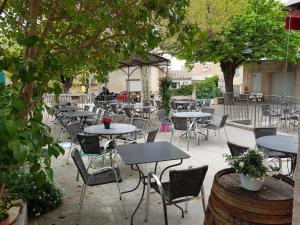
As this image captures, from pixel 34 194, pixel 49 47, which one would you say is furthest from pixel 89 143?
pixel 49 47

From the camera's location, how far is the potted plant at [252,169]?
2.16 meters

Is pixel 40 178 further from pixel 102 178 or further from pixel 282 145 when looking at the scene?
pixel 282 145

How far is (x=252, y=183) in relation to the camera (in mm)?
2168

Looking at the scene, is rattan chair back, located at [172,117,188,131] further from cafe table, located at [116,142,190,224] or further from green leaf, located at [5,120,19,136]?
green leaf, located at [5,120,19,136]

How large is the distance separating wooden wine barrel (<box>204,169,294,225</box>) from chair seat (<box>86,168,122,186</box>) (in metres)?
1.39

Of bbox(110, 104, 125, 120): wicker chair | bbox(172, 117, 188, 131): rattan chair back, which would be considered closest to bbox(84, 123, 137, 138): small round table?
bbox(172, 117, 188, 131): rattan chair back

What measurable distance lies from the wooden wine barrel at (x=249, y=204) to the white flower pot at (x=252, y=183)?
0.03 metres

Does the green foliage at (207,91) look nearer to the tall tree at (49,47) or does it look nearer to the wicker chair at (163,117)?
the wicker chair at (163,117)

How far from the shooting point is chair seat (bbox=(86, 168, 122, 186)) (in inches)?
130

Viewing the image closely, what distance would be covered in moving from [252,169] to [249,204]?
30cm

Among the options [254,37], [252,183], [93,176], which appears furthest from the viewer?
[254,37]

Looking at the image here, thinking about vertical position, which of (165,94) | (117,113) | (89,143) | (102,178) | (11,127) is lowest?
(102,178)

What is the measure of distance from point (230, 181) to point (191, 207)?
4.67 ft

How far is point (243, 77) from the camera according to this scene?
25.0m
